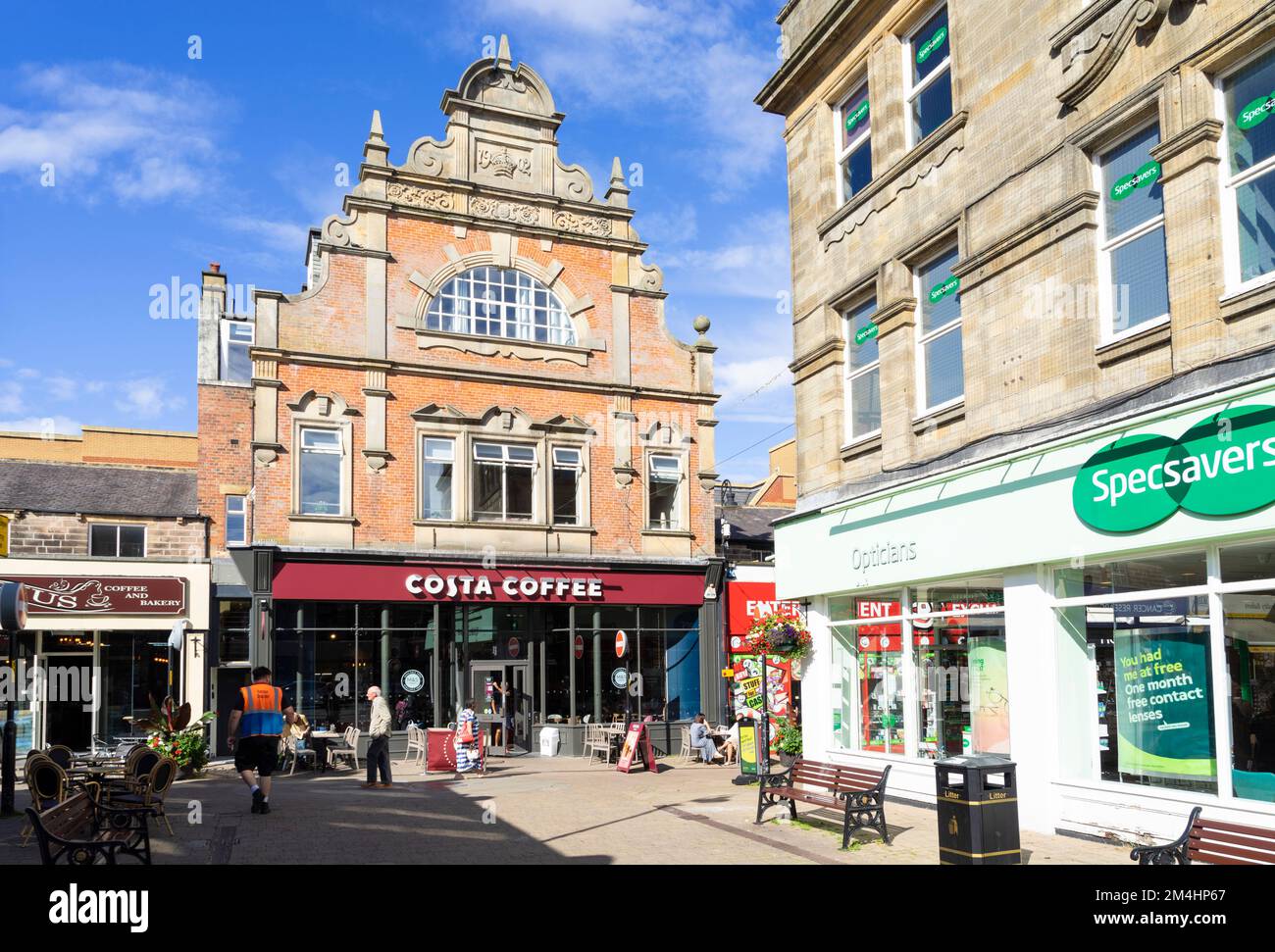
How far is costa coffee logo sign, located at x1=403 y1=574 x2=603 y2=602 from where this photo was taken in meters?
25.7

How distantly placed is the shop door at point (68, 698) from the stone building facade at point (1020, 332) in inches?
681

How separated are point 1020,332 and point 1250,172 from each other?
3095 mm

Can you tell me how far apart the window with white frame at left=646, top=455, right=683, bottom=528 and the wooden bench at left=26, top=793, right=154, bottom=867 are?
1830 centimetres

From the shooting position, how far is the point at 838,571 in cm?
1644

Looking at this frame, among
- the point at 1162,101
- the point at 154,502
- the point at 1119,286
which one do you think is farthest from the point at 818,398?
the point at 154,502

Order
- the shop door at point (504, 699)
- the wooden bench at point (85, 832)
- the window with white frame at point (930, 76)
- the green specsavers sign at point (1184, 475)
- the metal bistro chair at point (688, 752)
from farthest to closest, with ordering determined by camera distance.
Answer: the shop door at point (504, 699) → the metal bistro chair at point (688, 752) → the window with white frame at point (930, 76) → the green specsavers sign at point (1184, 475) → the wooden bench at point (85, 832)

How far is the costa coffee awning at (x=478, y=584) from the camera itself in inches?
974

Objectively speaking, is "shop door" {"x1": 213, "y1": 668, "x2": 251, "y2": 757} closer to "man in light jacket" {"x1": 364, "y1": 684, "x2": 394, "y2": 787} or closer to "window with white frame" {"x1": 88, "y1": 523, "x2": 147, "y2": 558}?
"window with white frame" {"x1": 88, "y1": 523, "x2": 147, "y2": 558}

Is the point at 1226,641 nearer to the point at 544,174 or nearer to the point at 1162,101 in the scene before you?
the point at 1162,101

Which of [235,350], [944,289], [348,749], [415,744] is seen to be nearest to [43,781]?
[348,749]

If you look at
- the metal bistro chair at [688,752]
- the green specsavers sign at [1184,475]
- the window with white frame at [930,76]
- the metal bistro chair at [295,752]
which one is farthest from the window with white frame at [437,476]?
the green specsavers sign at [1184,475]

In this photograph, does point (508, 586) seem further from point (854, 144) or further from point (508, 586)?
point (854, 144)

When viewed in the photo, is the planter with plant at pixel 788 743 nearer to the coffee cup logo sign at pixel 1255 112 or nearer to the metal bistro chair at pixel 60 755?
the metal bistro chair at pixel 60 755

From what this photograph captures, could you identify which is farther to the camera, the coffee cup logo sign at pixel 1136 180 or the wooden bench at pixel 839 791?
the wooden bench at pixel 839 791
